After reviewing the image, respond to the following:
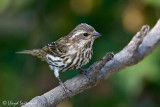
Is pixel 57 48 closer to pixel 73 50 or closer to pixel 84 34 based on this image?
pixel 73 50

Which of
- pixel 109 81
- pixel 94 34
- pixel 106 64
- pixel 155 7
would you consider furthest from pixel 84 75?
pixel 155 7

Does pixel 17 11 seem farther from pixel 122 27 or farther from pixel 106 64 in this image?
pixel 106 64

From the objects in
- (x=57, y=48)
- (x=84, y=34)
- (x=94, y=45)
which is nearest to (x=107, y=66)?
(x=84, y=34)

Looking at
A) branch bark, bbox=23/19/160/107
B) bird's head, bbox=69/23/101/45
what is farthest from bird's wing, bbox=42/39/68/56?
branch bark, bbox=23/19/160/107

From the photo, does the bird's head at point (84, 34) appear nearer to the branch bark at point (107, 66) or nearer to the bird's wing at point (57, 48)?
the bird's wing at point (57, 48)

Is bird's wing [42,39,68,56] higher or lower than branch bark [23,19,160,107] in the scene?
higher

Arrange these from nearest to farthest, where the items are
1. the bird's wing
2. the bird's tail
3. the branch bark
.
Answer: the branch bark, the bird's wing, the bird's tail

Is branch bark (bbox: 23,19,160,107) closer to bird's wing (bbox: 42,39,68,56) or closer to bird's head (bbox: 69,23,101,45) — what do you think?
bird's head (bbox: 69,23,101,45)

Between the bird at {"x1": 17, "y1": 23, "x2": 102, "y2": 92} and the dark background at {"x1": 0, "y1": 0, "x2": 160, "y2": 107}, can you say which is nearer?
the bird at {"x1": 17, "y1": 23, "x2": 102, "y2": 92}
